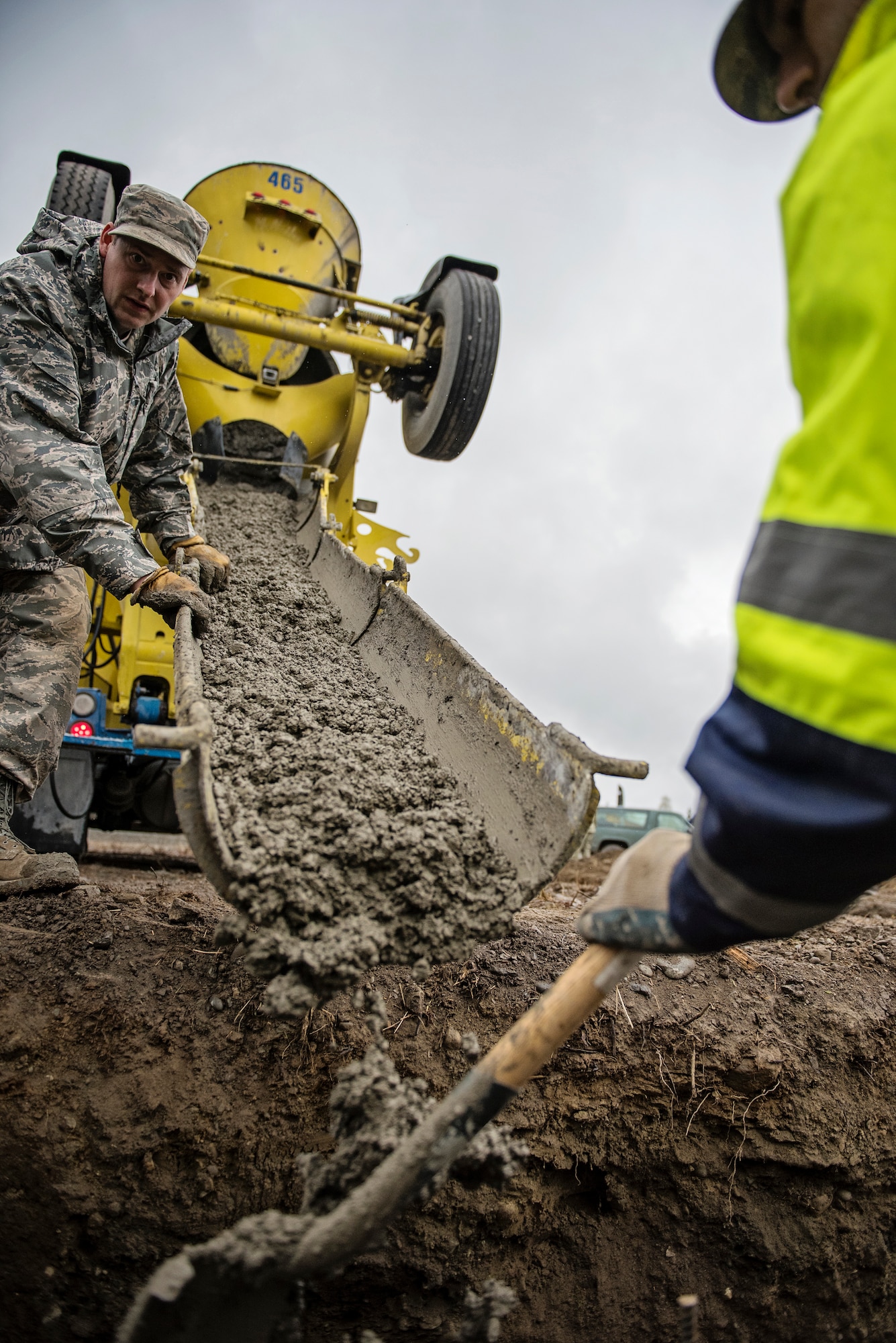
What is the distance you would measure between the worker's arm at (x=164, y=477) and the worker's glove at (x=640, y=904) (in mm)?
2207

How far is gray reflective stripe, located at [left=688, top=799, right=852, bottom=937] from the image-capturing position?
3.40ft

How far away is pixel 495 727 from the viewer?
1.98 metres

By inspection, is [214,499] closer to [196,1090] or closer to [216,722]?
[216,722]

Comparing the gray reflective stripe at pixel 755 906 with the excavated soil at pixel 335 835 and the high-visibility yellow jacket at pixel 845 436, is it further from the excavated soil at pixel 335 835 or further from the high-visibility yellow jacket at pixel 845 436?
the excavated soil at pixel 335 835

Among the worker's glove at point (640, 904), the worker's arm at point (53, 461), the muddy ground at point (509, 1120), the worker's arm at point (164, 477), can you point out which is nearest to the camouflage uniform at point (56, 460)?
the worker's arm at point (53, 461)

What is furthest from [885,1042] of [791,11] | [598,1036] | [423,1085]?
[791,11]

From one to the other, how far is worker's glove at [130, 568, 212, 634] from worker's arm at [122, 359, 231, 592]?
673 millimetres

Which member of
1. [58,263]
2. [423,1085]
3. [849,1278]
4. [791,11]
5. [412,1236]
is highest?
[791,11]

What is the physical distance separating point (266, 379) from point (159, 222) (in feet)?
7.14

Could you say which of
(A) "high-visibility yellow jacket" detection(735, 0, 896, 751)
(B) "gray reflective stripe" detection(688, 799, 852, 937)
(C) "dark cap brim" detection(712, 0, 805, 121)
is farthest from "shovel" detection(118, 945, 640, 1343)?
(C) "dark cap brim" detection(712, 0, 805, 121)

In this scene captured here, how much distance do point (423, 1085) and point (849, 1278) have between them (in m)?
1.84

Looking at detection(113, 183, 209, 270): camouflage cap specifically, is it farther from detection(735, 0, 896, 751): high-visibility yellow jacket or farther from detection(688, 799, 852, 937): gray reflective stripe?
detection(688, 799, 852, 937): gray reflective stripe

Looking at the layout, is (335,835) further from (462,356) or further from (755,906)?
(462,356)

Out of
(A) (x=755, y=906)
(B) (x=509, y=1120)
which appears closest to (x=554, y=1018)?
(A) (x=755, y=906)
